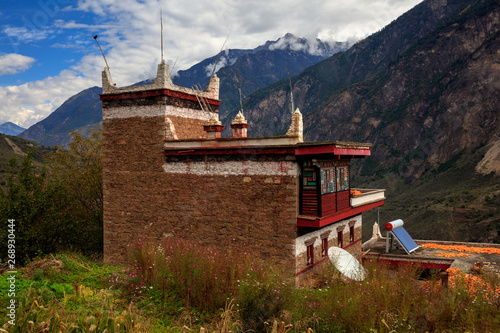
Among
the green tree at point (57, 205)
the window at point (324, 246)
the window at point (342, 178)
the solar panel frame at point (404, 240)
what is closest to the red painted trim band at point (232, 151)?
the window at point (342, 178)

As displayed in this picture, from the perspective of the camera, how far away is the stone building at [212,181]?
1328cm

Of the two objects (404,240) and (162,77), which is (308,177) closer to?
(162,77)

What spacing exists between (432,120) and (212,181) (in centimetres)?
8653

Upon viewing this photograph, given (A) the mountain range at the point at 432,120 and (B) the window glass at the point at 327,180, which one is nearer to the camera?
(B) the window glass at the point at 327,180

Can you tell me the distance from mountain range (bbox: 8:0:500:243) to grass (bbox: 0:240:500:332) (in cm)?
3257

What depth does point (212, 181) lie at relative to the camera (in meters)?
14.7

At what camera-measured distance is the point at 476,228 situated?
46281 millimetres

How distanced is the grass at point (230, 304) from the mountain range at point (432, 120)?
3257 cm

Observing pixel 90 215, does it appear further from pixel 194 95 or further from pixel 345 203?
pixel 345 203

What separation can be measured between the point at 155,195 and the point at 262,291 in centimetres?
940

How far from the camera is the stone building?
43.6ft

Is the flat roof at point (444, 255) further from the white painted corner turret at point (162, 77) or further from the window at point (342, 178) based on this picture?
the white painted corner turret at point (162, 77)

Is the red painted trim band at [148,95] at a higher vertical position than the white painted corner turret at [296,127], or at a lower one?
higher

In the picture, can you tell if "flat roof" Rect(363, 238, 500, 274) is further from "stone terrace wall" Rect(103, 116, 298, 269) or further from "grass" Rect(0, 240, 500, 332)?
"grass" Rect(0, 240, 500, 332)
